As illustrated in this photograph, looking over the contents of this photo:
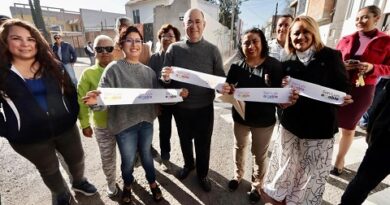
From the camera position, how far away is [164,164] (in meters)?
3.74

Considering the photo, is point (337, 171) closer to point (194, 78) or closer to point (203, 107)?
point (203, 107)

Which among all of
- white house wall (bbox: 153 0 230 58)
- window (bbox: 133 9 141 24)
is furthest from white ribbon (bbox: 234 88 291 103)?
window (bbox: 133 9 141 24)

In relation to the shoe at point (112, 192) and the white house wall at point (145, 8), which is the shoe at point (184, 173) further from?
the white house wall at point (145, 8)

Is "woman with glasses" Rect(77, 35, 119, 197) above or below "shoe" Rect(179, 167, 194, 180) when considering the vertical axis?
above

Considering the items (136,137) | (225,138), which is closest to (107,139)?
(136,137)

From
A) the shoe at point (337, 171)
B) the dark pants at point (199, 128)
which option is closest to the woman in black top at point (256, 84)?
the dark pants at point (199, 128)

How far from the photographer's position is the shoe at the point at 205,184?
307 cm

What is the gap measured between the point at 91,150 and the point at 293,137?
12.2 ft

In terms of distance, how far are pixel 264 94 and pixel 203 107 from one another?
828mm

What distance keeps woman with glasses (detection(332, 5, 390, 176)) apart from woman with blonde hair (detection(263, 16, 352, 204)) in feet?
2.00

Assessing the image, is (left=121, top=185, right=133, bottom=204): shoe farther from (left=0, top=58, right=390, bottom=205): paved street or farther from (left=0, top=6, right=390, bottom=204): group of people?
(left=0, top=58, right=390, bottom=205): paved street

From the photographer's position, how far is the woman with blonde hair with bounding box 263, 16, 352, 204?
212 cm

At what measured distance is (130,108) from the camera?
244 cm

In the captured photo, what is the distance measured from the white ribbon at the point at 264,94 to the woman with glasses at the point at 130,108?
3.43ft
